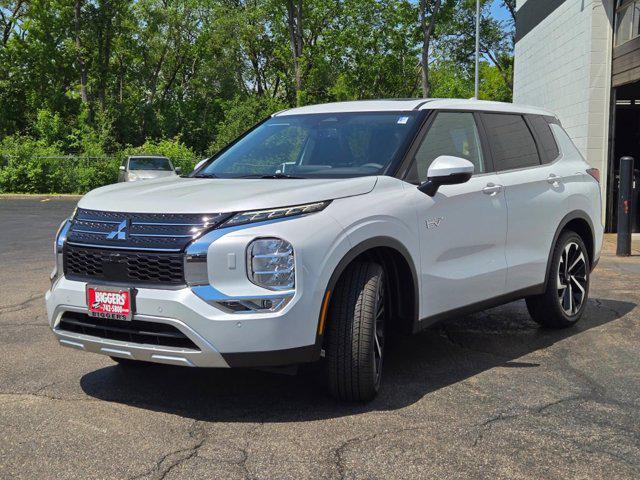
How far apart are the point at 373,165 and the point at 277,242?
1185 millimetres

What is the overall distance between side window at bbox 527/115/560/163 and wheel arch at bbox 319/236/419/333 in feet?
6.89

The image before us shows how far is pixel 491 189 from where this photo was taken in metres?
5.35

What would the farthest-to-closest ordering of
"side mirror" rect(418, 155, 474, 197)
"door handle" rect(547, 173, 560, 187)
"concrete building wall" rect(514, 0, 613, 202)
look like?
"concrete building wall" rect(514, 0, 613, 202) → "door handle" rect(547, 173, 560, 187) → "side mirror" rect(418, 155, 474, 197)

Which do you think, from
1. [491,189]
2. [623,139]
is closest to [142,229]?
[491,189]

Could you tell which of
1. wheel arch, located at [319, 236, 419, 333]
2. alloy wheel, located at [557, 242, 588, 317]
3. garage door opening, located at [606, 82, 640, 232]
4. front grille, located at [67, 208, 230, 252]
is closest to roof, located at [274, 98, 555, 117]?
wheel arch, located at [319, 236, 419, 333]

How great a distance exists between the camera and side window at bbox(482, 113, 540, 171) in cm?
566

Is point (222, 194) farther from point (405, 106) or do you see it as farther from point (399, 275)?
point (405, 106)

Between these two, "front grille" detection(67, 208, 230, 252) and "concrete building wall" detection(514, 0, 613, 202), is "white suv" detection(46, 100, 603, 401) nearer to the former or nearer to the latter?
"front grille" detection(67, 208, 230, 252)

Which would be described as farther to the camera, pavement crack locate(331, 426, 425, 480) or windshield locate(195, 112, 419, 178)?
windshield locate(195, 112, 419, 178)

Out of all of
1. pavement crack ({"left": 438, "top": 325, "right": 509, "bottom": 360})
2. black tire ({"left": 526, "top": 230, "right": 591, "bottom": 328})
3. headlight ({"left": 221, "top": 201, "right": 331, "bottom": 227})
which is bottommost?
pavement crack ({"left": 438, "top": 325, "right": 509, "bottom": 360})

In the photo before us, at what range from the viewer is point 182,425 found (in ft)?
13.4

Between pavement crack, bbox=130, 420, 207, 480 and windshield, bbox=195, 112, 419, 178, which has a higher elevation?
windshield, bbox=195, 112, 419, 178

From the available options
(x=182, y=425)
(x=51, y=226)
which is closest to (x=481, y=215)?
(x=182, y=425)

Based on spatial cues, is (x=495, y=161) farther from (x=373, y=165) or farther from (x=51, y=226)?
(x=51, y=226)
